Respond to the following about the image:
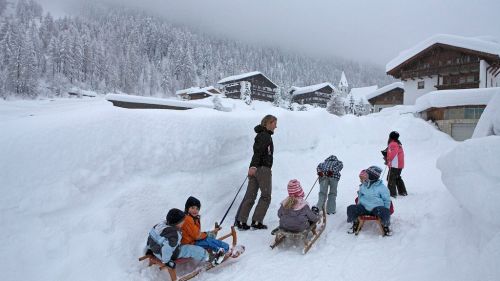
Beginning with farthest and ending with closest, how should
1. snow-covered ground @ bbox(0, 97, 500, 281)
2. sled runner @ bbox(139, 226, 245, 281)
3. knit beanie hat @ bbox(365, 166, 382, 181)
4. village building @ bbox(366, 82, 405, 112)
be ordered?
village building @ bbox(366, 82, 405, 112) < knit beanie hat @ bbox(365, 166, 382, 181) < sled runner @ bbox(139, 226, 245, 281) < snow-covered ground @ bbox(0, 97, 500, 281)

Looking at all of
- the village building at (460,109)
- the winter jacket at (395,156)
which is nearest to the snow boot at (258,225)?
the winter jacket at (395,156)

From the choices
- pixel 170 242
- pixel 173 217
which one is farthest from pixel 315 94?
pixel 170 242

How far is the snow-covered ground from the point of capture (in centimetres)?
423

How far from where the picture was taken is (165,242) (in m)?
4.54

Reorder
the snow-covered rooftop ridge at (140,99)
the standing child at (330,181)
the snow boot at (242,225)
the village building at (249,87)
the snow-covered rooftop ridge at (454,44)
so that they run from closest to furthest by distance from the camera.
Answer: the snow boot at (242,225)
the standing child at (330,181)
the snow-covered rooftop ridge at (140,99)
the snow-covered rooftop ridge at (454,44)
the village building at (249,87)

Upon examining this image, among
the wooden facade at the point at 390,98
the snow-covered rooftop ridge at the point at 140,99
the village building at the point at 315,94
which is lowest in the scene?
the snow-covered rooftop ridge at the point at 140,99

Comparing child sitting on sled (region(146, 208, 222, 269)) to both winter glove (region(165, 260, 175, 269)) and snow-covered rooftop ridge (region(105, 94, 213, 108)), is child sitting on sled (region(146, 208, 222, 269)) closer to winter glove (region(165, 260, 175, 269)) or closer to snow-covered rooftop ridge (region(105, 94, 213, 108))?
winter glove (region(165, 260, 175, 269))

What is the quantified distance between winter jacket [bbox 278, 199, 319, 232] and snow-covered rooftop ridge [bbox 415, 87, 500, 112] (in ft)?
58.7

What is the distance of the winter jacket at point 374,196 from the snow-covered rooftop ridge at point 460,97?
1655 centimetres

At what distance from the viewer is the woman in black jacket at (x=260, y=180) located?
22.0ft

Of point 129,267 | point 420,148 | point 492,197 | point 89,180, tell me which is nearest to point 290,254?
point 129,267

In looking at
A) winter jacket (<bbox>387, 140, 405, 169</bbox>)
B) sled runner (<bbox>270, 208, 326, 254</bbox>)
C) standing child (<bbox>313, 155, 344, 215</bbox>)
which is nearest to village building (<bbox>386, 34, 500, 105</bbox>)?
winter jacket (<bbox>387, 140, 405, 169</bbox>)

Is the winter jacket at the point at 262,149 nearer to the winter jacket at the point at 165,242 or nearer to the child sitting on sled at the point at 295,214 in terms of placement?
the child sitting on sled at the point at 295,214

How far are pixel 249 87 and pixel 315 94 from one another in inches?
652
